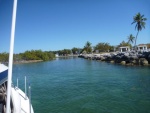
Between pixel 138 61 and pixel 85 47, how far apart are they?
9362 cm

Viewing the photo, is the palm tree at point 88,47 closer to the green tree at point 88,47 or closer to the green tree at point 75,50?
the green tree at point 88,47

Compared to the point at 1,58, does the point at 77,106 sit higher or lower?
lower

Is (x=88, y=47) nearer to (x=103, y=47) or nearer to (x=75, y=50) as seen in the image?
(x=103, y=47)

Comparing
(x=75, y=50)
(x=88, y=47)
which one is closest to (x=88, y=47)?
(x=88, y=47)

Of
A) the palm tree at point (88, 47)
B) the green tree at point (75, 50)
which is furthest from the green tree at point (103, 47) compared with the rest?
the green tree at point (75, 50)

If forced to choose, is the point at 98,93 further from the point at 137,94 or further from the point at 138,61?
the point at 138,61

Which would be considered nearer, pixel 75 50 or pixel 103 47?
pixel 103 47

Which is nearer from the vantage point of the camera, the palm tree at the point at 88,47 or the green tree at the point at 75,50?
the palm tree at the point at 88,47

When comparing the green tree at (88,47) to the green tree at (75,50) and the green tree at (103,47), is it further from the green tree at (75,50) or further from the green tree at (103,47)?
the green tree at (75,50)

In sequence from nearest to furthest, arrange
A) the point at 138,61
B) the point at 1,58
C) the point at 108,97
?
the point at 1,58
the point at 108,97
the point at 138,61

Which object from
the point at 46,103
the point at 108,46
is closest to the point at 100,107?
the point at 46,103

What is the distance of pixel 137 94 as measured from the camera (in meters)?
16.7

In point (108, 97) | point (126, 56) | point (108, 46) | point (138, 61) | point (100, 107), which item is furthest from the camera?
point (108, 46)

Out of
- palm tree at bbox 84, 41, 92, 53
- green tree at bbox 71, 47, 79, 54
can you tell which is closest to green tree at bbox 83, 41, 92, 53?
palm tree at bbox 84, 41, 92, 53
